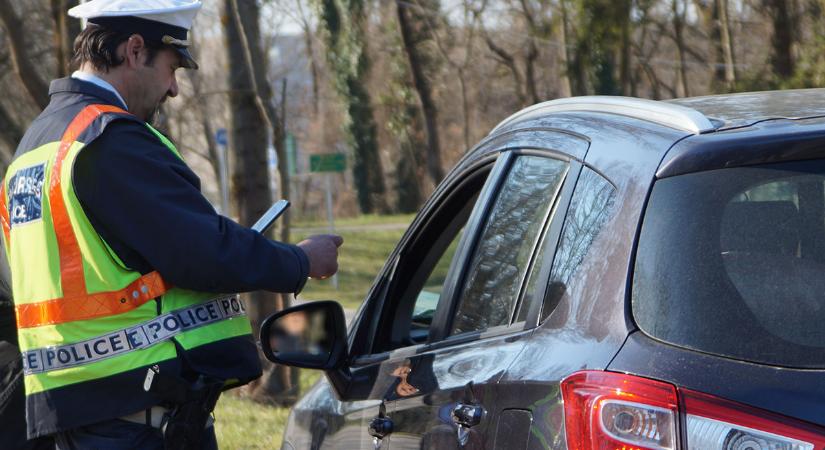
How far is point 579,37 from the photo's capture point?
14.4 meters

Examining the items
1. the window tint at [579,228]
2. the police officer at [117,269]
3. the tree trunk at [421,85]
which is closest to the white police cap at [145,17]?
the police officer at [117,269]

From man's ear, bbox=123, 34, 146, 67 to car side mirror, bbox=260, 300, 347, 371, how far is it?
0.75 m

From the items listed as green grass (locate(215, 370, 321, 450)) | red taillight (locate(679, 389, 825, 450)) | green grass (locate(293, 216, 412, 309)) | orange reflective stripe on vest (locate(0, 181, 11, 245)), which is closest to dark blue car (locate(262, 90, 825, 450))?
red taillight (locate(679, 389, 825, 450))

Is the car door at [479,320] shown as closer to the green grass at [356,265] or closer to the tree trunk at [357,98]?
the green grass at [356,265]

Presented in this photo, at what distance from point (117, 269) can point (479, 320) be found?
87cm

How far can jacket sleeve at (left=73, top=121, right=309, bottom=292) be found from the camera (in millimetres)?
2697

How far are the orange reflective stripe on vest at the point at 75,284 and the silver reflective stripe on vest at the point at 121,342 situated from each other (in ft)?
0.20

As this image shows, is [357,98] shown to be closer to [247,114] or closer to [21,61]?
[21,61]

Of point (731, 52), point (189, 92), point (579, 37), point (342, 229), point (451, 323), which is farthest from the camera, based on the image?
point (189, 92)

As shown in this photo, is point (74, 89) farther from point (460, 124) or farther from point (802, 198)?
point (460, 124)

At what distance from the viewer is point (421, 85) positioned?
94.2ft

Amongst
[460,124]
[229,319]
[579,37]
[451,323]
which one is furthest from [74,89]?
[460,124]

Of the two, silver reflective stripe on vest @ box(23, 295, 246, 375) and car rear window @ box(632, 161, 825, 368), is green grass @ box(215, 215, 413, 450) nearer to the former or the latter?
silver reflective stripe on vest @ box(23, 295, 246, 375)

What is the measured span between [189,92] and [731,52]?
2556 centimetres
